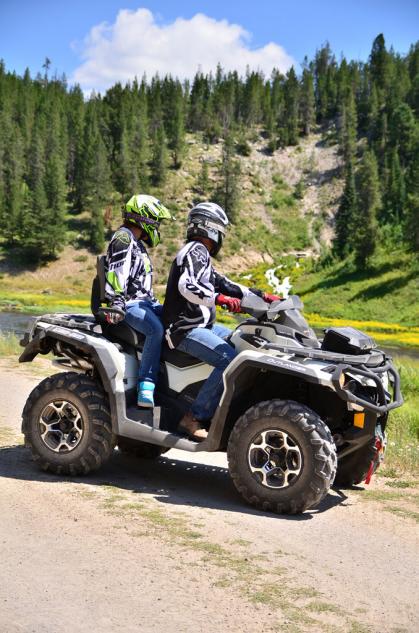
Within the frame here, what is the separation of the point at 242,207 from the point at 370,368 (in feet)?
363

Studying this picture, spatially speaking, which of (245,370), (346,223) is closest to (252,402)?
(245,370)

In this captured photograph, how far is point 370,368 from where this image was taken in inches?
258

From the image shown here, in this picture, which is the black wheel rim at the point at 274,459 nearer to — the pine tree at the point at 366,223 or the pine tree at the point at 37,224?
the pine tree at the point at 366,223

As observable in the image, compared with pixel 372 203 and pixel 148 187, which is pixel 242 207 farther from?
pixel 372 203

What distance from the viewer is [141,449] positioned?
8.32m

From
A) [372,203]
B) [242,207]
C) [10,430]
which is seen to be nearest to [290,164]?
[242,207]

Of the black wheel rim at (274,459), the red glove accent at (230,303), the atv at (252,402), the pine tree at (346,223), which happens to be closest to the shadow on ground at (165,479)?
the atv at (252,402)

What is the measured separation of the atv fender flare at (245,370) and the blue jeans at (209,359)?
186 millimetres

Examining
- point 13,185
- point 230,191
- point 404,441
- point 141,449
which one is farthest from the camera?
point 230,191

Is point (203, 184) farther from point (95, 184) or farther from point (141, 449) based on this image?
point (141, 449)

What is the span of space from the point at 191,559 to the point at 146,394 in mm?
2160

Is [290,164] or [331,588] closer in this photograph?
[331,588]

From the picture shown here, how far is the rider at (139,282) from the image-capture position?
7039mm

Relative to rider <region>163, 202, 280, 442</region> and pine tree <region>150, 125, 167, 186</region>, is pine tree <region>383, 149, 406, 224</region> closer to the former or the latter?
pine tree <region>150, 125, 167, 186</region>
